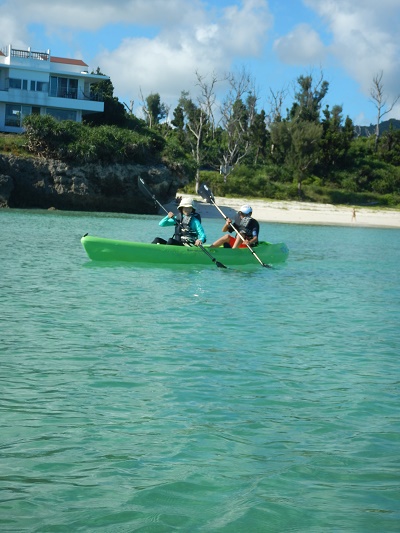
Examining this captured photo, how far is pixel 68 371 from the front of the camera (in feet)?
22.5

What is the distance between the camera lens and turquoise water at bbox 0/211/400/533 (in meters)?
4.20

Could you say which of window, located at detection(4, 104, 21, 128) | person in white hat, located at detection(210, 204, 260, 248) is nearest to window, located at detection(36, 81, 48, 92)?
window, located at detection(4, 104, 21, 128)

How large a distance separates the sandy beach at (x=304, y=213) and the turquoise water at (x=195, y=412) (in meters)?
31.4

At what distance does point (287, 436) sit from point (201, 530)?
1580 millimetres

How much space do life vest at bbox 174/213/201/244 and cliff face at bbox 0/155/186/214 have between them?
2389 centimetres

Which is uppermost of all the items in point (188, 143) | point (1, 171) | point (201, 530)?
point (188, 143)

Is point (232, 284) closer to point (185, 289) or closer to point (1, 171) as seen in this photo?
point (185, 289)

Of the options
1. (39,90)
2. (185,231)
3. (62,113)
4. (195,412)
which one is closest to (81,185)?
(62,113)

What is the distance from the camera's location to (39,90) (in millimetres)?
48344

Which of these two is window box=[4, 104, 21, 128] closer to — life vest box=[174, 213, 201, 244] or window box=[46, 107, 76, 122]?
window box=[46, 107, 76, 122]

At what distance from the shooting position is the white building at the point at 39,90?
155 feet

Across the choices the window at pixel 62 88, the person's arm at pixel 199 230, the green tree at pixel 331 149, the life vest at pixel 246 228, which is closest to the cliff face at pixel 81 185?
the window at pixel 62 88

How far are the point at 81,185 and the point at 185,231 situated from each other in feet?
84.4

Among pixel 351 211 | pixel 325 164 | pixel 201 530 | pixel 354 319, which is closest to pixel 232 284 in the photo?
pixel 354 319
